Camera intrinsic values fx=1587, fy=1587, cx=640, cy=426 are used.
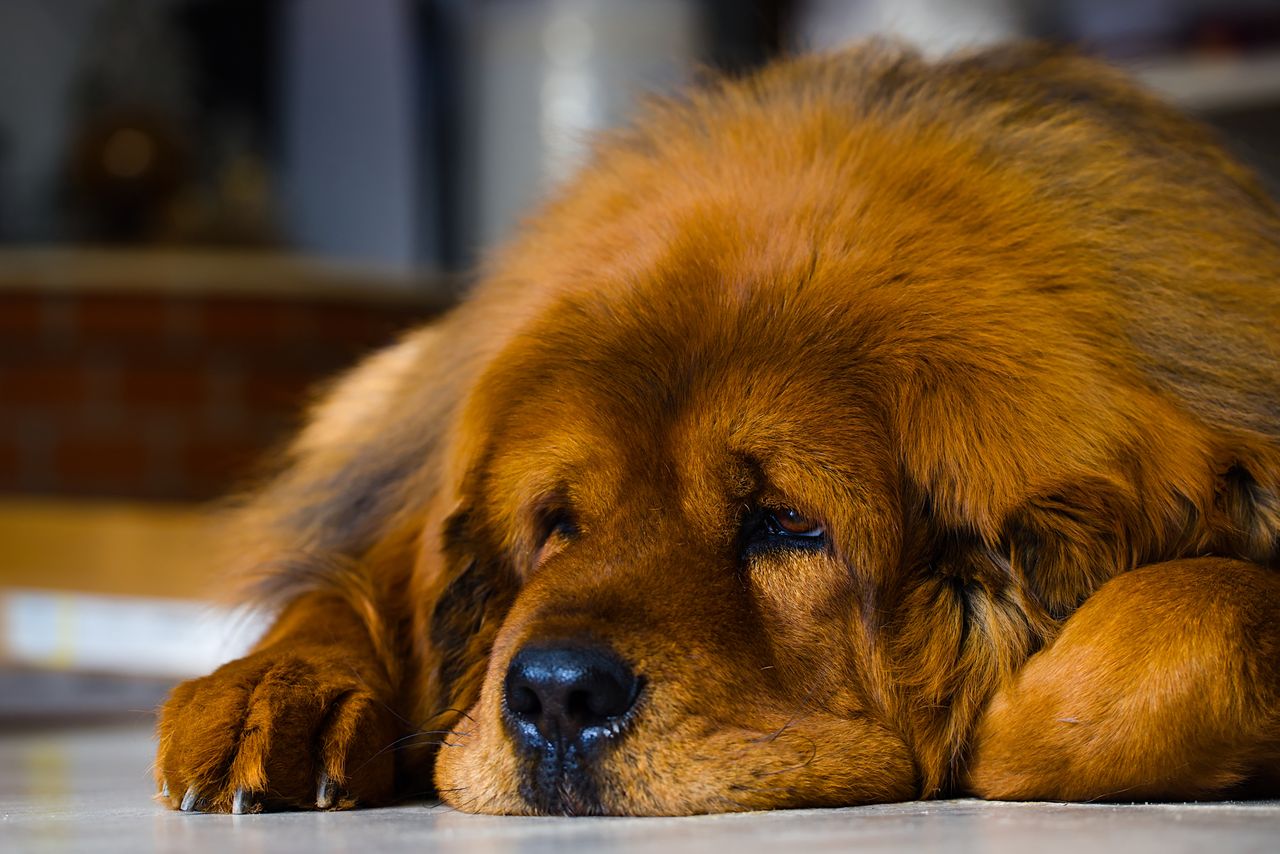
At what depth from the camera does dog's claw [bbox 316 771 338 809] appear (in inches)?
58.6

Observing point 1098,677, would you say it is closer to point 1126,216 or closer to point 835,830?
point 835,830

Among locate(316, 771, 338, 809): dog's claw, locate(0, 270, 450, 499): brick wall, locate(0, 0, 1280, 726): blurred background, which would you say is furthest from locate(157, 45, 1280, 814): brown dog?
locate(0, 270, 450, 499): brick wall

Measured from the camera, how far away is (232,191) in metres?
6.96

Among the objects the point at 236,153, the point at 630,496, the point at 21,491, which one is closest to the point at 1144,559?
the point at 630,496

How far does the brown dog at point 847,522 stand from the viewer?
1395 mm

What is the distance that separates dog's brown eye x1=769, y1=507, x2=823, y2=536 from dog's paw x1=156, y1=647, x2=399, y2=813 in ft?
1.46

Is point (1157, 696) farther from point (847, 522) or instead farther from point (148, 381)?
point (148, 381)

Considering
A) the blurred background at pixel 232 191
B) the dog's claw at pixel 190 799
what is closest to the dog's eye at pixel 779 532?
the dog's claw at pixel 190 799

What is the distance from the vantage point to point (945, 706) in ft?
4.99

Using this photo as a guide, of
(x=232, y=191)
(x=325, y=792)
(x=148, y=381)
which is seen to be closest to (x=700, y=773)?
(x=325, y=792)

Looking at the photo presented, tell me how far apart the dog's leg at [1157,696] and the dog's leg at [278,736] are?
1.99 ft

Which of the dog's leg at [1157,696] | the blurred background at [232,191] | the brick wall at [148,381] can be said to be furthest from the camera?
the brick wall at [148,381]

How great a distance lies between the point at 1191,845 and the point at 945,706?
452mm

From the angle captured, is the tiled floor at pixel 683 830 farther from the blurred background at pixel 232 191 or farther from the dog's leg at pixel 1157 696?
the blurred background at pixel 232 191
